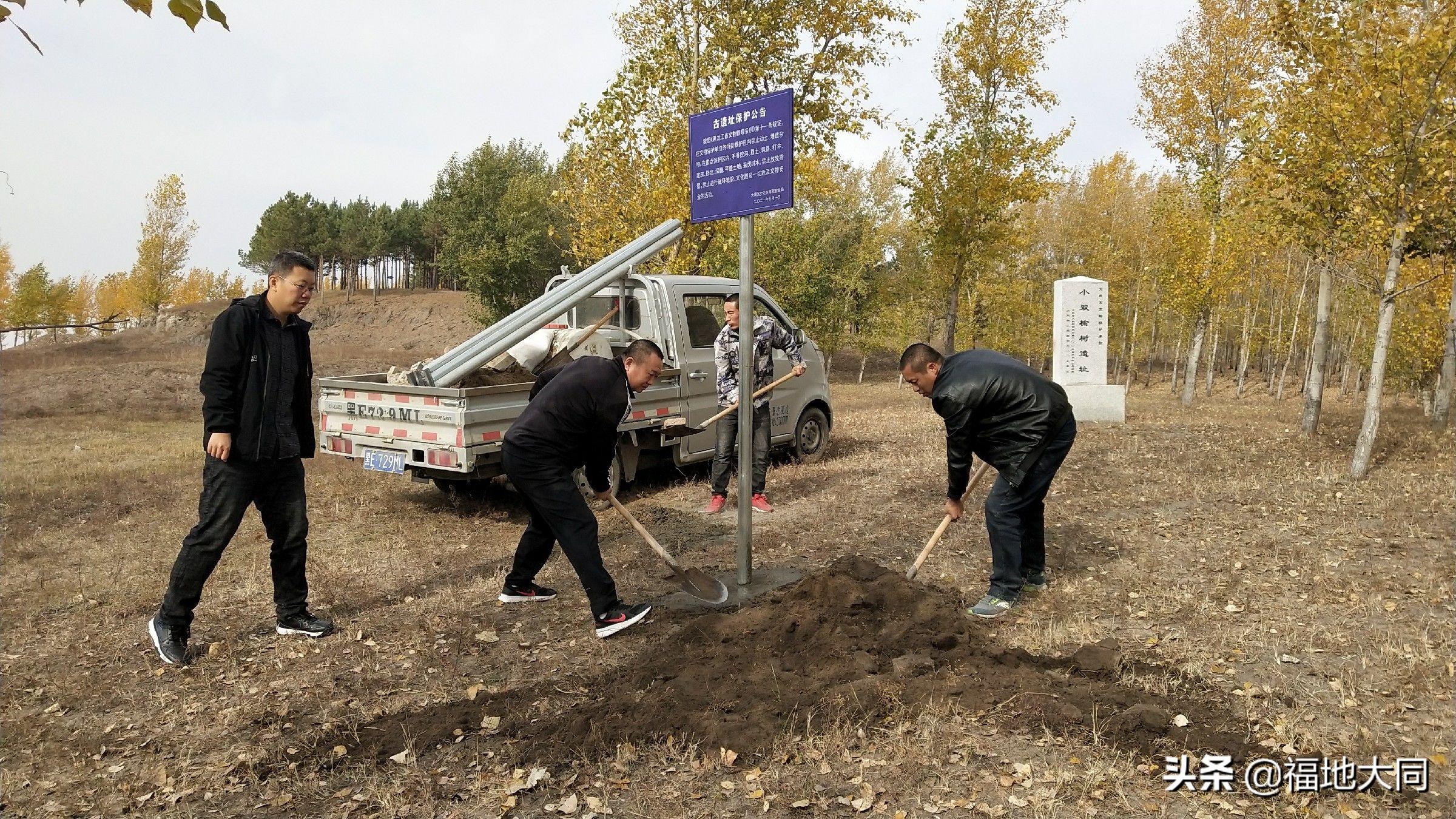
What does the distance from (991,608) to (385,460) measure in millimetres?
5036

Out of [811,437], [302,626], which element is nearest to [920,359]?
[302,626]

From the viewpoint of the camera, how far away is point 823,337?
109 ft

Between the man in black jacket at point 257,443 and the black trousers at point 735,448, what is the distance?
356 cm

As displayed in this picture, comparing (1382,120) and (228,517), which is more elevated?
(1382,120)

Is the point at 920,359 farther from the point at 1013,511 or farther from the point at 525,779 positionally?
the point at 525,779

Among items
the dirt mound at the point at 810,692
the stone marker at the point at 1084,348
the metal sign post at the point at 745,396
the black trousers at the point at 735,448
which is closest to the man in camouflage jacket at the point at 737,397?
the black trousers at the point at 735,448

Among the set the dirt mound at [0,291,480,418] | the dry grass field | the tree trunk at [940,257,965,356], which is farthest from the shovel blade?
the dirt mound at [0,291,480,418]

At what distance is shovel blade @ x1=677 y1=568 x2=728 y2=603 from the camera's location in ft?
17.1

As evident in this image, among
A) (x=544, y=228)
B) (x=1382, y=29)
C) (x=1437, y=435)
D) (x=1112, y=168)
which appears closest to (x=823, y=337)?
(x=1112, y=168)

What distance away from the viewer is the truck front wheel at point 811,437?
9.70m

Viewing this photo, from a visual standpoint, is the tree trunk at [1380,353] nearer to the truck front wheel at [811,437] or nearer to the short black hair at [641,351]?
the truck front wheel at [811,437]

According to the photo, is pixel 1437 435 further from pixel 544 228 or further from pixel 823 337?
pixel 544 228

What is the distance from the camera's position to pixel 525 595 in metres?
5.30

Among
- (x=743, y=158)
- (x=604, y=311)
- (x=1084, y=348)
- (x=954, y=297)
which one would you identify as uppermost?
(x=954, y=297)
